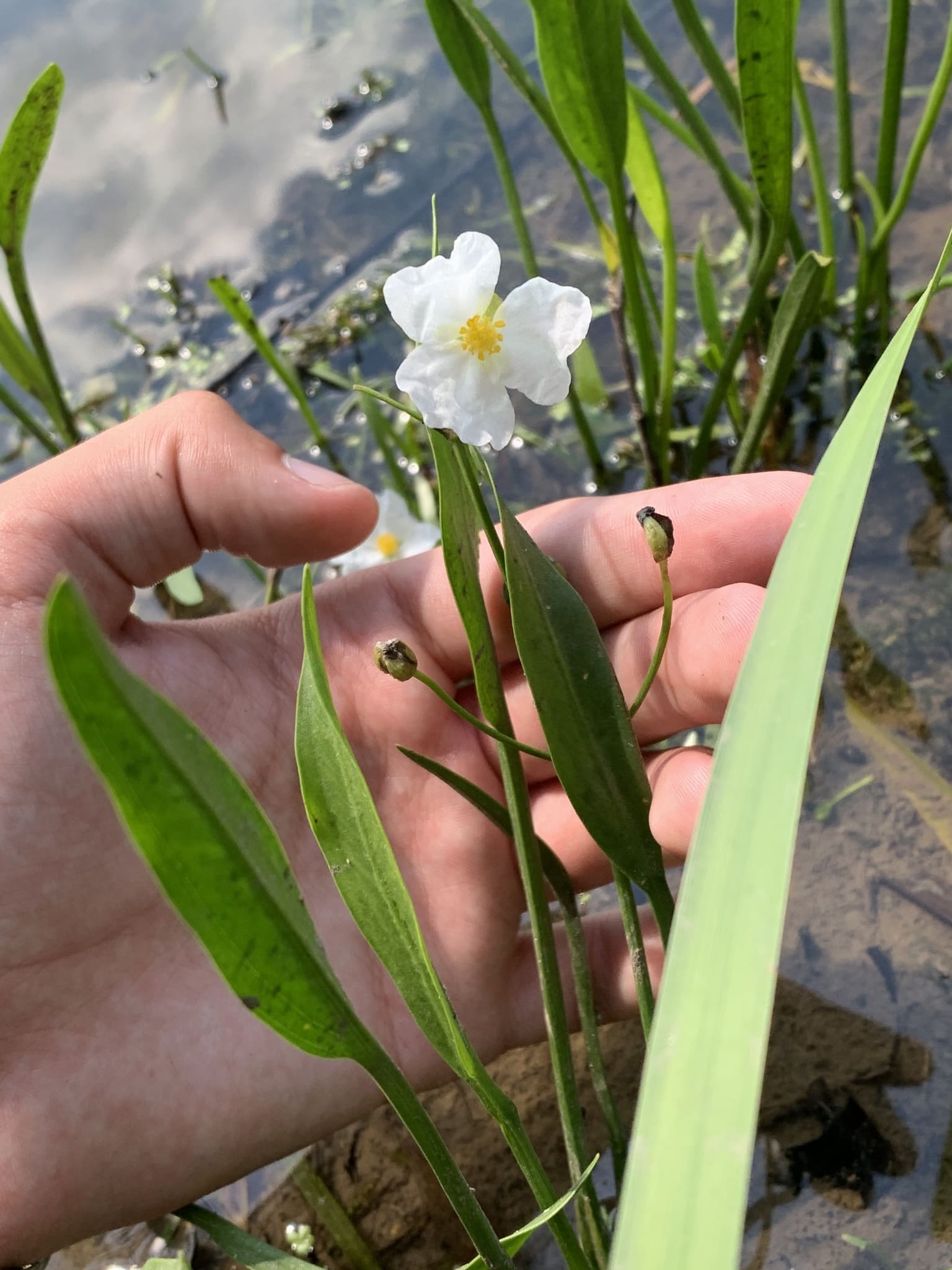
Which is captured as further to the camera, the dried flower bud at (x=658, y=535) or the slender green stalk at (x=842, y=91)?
the slender green stalk at (x=842, y=91)

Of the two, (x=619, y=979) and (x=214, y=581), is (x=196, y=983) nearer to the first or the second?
(x=619, y=979)

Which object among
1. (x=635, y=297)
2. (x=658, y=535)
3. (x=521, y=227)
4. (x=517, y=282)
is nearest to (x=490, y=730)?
(x=658, y=535)

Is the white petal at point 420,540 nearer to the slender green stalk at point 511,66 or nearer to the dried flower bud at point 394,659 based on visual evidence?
the slender green stalk at point 511,66

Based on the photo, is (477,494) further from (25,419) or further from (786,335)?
(25,419)

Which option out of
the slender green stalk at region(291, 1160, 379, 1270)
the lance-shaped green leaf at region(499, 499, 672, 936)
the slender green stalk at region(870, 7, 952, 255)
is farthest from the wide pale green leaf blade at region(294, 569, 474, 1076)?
the slender green stalk at region(870, 7, 952, 255)

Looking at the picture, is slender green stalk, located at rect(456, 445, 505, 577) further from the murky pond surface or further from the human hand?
the murky pond surface

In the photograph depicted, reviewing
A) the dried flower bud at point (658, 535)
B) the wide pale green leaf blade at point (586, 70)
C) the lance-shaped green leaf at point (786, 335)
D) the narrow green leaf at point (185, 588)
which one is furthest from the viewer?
the narrow green leaf at point (185, 588)

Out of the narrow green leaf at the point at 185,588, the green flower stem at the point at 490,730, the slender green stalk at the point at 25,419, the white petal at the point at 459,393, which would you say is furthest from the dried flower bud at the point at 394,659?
the slender green stalk at the point at 25,419
